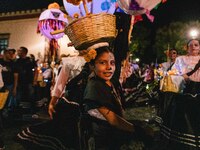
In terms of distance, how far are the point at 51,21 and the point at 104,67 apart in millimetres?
3812

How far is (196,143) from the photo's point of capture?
15.3ft

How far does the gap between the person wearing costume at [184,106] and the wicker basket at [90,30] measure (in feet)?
7.71

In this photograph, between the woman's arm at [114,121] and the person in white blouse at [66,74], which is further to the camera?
the person in white blouse at [66,74]

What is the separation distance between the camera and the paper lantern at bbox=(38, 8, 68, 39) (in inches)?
236

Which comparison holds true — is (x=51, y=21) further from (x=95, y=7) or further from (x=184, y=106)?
(x=184, y=106)

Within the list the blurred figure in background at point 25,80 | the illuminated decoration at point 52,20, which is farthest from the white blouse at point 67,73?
the blurred figure in background at point 25,80

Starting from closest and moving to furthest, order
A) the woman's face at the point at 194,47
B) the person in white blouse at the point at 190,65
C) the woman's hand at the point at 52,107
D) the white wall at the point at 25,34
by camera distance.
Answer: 1. the woman's hand at the point at 52,107
2. the person in white blouse at the point at 190,65
3. the woman's face at the point at 194,47
4. the white wall at the point at 25,34

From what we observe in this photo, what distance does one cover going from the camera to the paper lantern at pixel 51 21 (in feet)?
19.7

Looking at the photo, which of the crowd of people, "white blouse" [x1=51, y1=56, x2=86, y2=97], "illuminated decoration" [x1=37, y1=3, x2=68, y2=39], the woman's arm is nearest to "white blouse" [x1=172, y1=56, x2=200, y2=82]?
the crowd of people

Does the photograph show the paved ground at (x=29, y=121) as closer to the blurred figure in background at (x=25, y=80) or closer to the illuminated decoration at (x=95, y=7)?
the blurred figure in background at (x=25, y=80)

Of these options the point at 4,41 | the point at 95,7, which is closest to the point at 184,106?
the point at 95,7

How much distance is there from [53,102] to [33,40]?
65.8 ft

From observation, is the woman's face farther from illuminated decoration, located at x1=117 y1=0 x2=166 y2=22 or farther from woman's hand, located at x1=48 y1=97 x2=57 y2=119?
woman's hand, located at x1=48 y1=97 x2=57 y2=119

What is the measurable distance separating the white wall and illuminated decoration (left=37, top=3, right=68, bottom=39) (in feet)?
53.1
